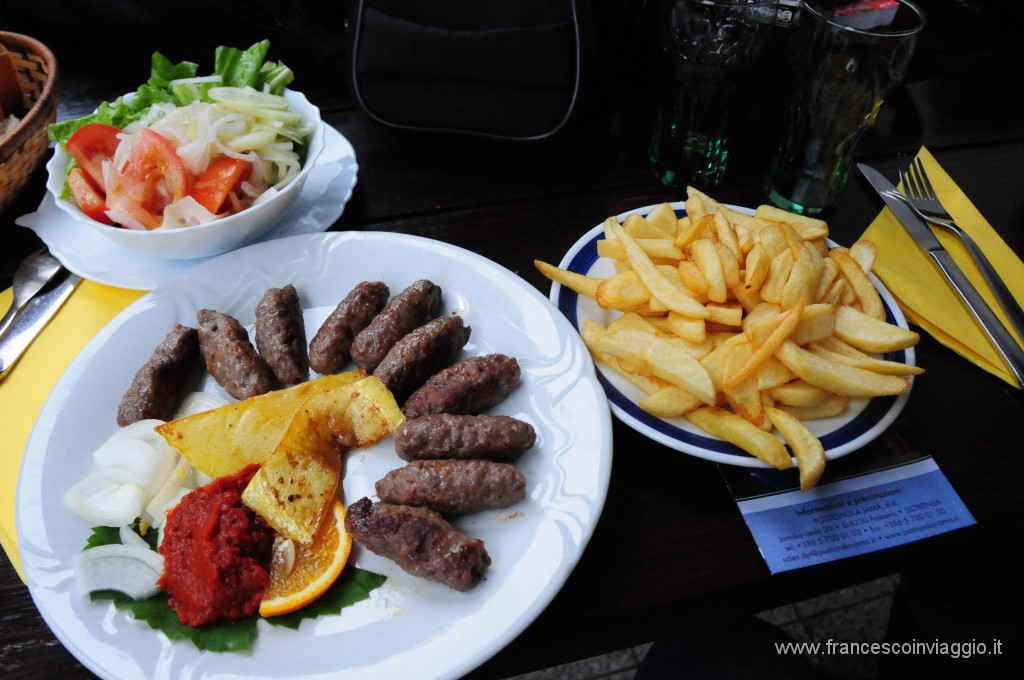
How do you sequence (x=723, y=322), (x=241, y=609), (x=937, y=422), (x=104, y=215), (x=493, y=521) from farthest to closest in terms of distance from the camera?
(x=104, y=215) < (x=937, y=422) < (x=723, y=322) < (x=493, y=521) < (x=241, y=609)

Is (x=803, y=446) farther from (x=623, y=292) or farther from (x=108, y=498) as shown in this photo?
(x=108, y=498)

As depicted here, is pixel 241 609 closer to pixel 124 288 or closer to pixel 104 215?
pixel 124 288

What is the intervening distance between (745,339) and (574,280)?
1.43ft

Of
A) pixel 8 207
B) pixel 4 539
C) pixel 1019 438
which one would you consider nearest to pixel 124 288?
pixel 8 207

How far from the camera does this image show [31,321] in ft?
5.84

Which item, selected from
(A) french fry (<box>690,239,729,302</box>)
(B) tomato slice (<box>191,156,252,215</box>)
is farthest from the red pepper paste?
(A) french fry (<box>690,239,729,302</box>)

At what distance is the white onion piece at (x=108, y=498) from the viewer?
1351 millimetres

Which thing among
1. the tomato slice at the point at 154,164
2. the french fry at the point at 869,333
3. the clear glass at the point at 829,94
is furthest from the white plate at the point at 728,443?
the tomato slice at the point at 154,164

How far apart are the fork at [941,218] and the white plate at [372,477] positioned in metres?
1.21

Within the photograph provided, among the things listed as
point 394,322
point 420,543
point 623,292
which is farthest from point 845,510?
point 394,322

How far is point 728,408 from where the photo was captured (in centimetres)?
153

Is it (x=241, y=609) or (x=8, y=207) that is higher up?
(x=8, y=207)

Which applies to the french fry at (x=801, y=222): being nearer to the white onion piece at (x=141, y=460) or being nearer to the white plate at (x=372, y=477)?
the white plate at (x=372, y=477)

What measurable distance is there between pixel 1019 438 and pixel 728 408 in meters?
0.73
